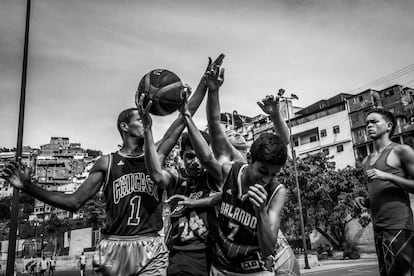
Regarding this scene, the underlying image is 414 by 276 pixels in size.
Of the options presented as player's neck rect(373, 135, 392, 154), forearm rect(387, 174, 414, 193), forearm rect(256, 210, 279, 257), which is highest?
player's neck rect(373, 135, 392, 154)

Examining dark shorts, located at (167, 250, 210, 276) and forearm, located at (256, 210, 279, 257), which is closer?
forearm, located at (256, 210, 279, 257)

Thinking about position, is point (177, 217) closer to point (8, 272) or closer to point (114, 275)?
point (114, 275)

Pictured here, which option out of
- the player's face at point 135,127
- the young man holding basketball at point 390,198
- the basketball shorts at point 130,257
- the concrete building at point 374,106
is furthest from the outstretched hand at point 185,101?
the concrete building at point 374,106

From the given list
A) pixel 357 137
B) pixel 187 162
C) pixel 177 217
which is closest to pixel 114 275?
pixel 177 217

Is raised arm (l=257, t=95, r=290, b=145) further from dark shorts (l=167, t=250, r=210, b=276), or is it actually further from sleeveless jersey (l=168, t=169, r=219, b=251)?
dark shorts (l=167, t=250, r=210, b=276)

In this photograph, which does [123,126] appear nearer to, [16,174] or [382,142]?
[16,174]

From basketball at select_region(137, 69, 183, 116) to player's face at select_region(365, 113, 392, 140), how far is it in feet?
7.51

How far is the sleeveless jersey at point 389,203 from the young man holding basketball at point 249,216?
1.83 meters

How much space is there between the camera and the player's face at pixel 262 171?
2783 millimetres

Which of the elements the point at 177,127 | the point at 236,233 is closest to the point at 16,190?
the point at 177,127

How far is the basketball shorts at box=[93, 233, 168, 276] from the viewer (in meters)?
3.55

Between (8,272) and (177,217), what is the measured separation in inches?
88.1

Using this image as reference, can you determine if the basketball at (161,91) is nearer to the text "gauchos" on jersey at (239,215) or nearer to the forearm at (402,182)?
the text "gauchos" on jersey at (239,215)

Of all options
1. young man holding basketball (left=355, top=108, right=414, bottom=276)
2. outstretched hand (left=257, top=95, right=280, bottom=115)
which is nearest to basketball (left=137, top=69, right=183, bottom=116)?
outstretched hand (left=257, top=95, right=280, bottom=115)
